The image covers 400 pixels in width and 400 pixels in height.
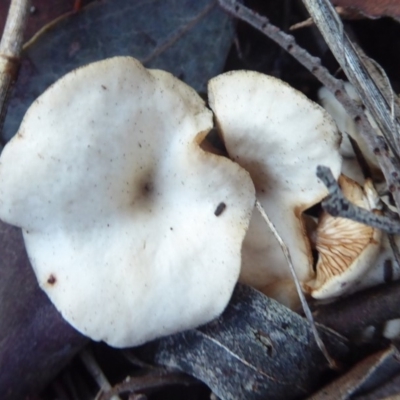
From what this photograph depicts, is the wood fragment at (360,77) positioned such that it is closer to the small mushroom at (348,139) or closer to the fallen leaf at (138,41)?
the small mushroom at (348,139)

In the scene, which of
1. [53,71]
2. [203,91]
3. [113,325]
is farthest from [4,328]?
[203,91]

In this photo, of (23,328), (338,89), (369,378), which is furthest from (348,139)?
(23,328)

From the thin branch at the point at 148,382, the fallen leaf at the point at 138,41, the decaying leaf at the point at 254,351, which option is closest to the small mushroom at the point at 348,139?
the fallen leaf at the point at 138,41

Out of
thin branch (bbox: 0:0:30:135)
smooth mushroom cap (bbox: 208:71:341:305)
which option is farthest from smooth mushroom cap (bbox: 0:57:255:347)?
thin branch (bbox: 0:0:30:135)

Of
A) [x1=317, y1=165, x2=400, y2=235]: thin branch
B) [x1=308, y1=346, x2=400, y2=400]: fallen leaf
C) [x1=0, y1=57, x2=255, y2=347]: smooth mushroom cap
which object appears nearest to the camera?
[x1=317, y1=165, x2=400, y2=235]: thin branch

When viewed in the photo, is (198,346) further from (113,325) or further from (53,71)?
(53,71)

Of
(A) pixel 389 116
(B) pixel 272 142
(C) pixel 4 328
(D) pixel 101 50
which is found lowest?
(C) pixel 4 328

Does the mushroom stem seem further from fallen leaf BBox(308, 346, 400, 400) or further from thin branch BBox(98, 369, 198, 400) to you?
thin branch BBox(98, 369, 198, 400)
